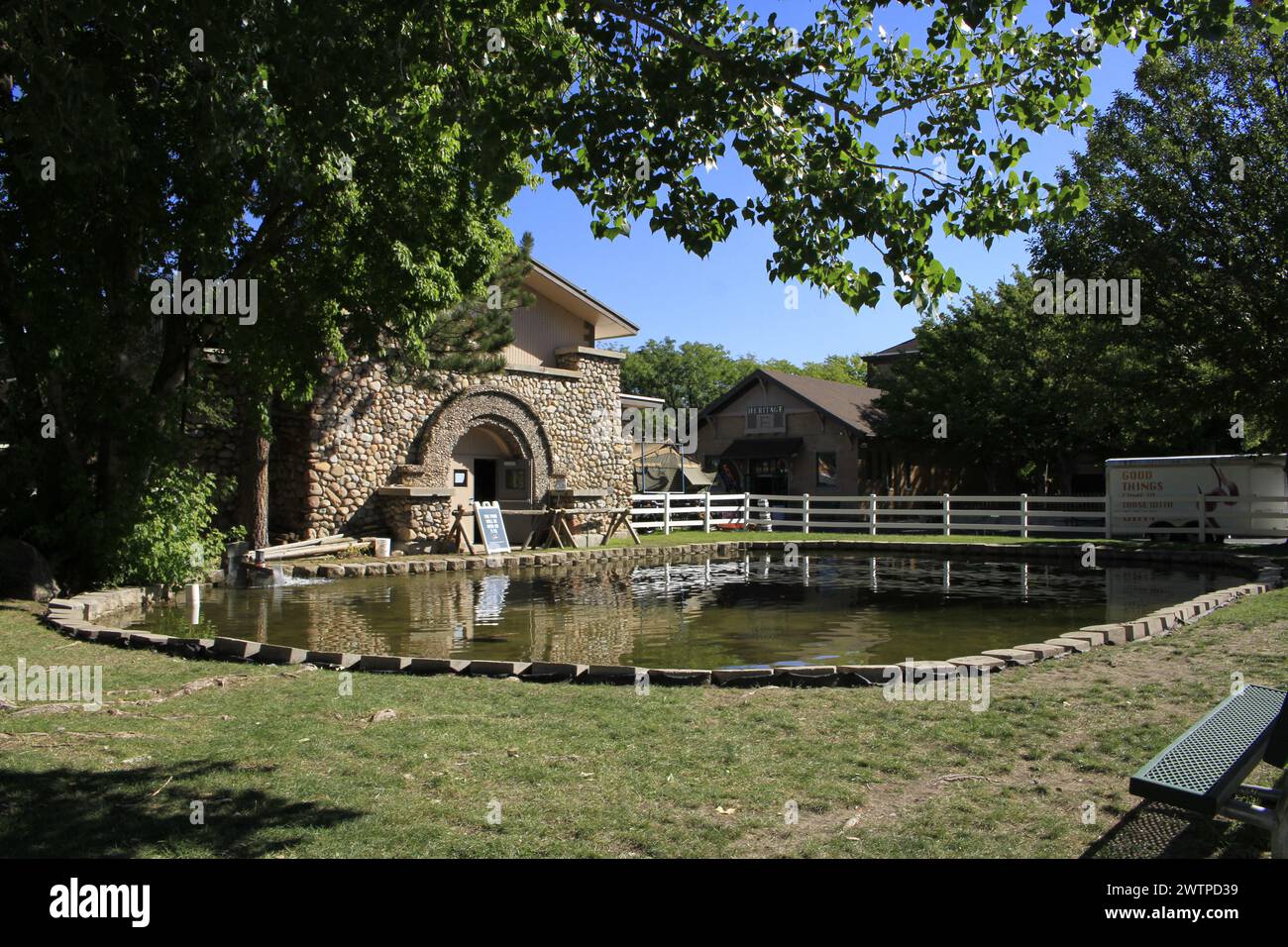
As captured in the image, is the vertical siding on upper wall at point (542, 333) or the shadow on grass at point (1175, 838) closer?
the shadow on grass at point (1175, 838)

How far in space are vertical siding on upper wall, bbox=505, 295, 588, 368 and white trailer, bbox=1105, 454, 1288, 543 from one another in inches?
586

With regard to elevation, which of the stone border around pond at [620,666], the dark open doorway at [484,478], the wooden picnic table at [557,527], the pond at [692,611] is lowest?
the pond at [692,611]

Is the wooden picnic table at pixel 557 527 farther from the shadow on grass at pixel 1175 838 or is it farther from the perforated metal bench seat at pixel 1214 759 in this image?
the shadow on grass at pixel 1175 838

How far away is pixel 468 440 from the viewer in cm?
2445

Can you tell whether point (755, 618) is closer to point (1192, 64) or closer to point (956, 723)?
point (956, 723)

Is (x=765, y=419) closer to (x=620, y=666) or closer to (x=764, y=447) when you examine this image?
(x=764, y=447)

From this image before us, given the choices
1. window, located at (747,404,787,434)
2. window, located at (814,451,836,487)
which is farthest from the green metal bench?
window, located at (747,404,787,434)

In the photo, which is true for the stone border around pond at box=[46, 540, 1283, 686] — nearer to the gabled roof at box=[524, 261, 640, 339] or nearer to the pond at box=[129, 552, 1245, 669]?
the pond at box=[129, 552, 1245, 669]

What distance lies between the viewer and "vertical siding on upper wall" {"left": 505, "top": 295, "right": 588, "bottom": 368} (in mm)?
25016

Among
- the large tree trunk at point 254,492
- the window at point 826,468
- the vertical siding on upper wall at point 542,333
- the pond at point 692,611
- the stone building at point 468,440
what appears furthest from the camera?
the window at point 826,468

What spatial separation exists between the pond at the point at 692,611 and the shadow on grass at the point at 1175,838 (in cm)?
429

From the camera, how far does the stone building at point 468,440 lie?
65.7ft

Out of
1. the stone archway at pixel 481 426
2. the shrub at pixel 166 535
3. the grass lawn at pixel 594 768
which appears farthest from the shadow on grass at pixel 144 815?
the stone archway at pixel 481 426

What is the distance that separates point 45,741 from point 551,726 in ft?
9.00
